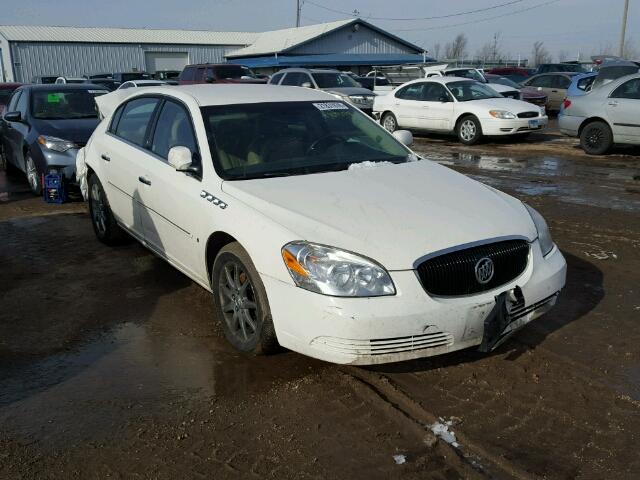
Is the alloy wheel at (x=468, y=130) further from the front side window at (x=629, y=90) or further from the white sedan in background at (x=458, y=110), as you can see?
the front side window at (x=629, y=90)

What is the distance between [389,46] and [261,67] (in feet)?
40.2

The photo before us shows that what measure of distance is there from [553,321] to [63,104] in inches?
319

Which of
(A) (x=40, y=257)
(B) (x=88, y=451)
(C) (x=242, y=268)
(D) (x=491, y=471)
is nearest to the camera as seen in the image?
(D) (x=491, y=471)

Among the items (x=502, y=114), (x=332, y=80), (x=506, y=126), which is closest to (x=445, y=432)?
(x=506, y=126)

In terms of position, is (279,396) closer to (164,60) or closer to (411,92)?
(411,92)

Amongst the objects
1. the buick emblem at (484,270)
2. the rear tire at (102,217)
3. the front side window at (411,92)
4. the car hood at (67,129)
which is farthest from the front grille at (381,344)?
the front side window at (411,92)

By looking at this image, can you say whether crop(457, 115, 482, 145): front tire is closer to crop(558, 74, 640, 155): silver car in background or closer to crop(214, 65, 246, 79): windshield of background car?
crop(558, 74, 640, 155): silver car in background

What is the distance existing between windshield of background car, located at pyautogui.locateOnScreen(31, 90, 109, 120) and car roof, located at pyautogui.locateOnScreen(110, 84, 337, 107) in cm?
457

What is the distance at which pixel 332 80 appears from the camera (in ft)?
62.4

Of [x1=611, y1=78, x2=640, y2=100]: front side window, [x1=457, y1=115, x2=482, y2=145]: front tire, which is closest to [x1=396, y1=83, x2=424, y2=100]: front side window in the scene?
[x1=457, y1=115, x2=482, y2=145]: front tire

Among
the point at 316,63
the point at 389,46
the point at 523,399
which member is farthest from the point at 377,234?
the point at 389,46

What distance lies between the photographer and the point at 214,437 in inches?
124

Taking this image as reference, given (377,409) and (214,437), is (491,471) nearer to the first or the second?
(377,409)

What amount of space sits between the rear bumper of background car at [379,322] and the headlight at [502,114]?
11.6 m
